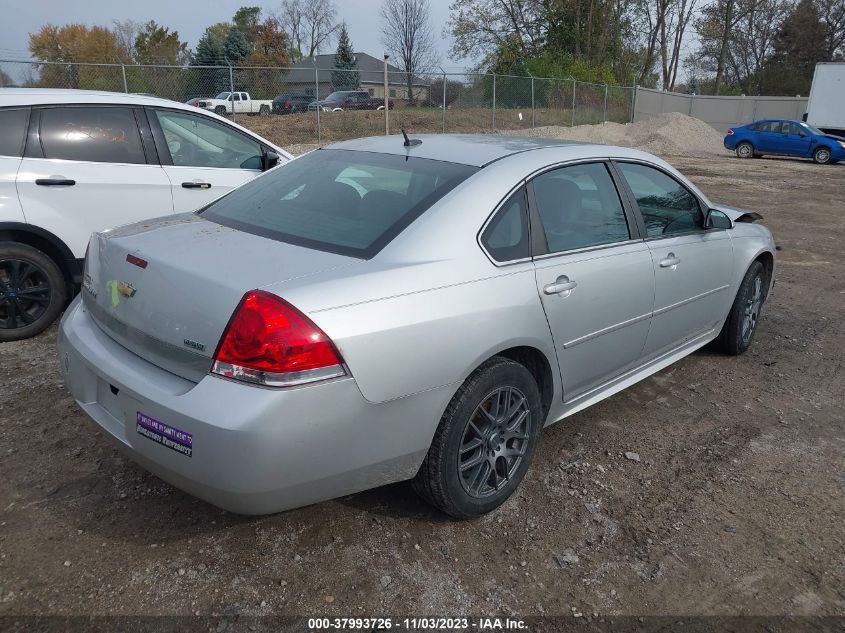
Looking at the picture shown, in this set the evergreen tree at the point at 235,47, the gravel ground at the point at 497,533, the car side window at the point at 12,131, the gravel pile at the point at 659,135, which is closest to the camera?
the gravel ground at the point at 497,533

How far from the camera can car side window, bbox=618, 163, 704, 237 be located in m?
3.84

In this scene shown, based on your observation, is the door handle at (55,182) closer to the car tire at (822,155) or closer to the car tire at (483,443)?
the car tire at (483,443)

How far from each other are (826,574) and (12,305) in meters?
5.08

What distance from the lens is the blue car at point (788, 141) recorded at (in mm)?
25266

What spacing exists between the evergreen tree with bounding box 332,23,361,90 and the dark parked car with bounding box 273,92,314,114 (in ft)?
4.15

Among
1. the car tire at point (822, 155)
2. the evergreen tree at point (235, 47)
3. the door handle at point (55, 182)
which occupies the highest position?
the evergreen tree at point (235, 47)

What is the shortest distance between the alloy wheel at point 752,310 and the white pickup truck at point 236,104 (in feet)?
46.6

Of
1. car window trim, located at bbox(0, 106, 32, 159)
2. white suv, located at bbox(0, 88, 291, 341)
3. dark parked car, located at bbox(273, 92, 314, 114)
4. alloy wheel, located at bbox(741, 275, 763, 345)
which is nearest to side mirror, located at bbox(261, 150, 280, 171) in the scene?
white suv, located at bbox(0, 88, 291, 341)

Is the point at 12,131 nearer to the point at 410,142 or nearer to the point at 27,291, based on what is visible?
the point at 27,291

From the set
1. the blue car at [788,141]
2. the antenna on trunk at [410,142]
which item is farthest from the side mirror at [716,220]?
the blue car at [788,141]

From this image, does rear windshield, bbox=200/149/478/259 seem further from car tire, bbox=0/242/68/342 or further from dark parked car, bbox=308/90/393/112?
dark parked car, bbox=308/90/393/112

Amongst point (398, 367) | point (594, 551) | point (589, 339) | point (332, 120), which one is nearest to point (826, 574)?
point (594, 551)

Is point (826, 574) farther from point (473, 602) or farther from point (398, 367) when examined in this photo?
point (398, 367)

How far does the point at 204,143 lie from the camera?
5.67 metres
